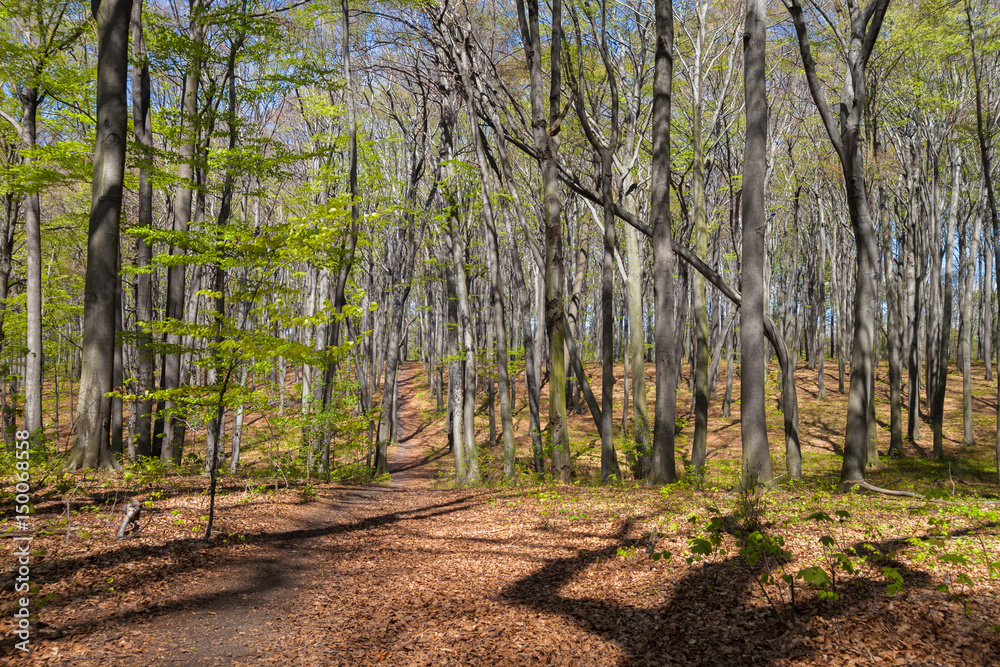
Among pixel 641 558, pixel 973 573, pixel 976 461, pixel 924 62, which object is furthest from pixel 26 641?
pixel 924 62

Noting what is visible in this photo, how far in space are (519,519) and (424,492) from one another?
16.3 feet

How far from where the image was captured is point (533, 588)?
4938 millimetres

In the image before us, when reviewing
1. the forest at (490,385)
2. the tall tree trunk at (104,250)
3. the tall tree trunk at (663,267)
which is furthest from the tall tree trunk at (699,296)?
the tall tree trunk at (104,250)

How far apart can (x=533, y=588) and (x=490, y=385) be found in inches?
597

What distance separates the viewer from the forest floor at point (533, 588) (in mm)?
3426

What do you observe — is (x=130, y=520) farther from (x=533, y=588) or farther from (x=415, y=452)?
(x=415, y=452)

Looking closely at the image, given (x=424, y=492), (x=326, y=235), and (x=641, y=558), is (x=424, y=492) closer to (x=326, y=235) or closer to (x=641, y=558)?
(x=326, y=235)

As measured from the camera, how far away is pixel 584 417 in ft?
80.1

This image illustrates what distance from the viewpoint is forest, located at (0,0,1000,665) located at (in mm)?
3895

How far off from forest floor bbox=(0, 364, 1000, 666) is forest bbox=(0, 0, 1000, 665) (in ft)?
0.11

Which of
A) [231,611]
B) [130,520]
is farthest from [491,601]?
[130,520]

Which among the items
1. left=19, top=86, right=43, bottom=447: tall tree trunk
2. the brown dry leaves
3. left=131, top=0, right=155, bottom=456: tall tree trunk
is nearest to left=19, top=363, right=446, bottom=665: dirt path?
the brown dry leaves

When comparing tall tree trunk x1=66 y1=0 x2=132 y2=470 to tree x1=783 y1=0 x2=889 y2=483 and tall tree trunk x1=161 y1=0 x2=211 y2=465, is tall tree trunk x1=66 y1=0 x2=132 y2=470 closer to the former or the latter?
tall tree trunk x1=161 y1=0 x2=211 y2=465

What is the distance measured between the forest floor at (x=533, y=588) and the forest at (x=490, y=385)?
34 mm
